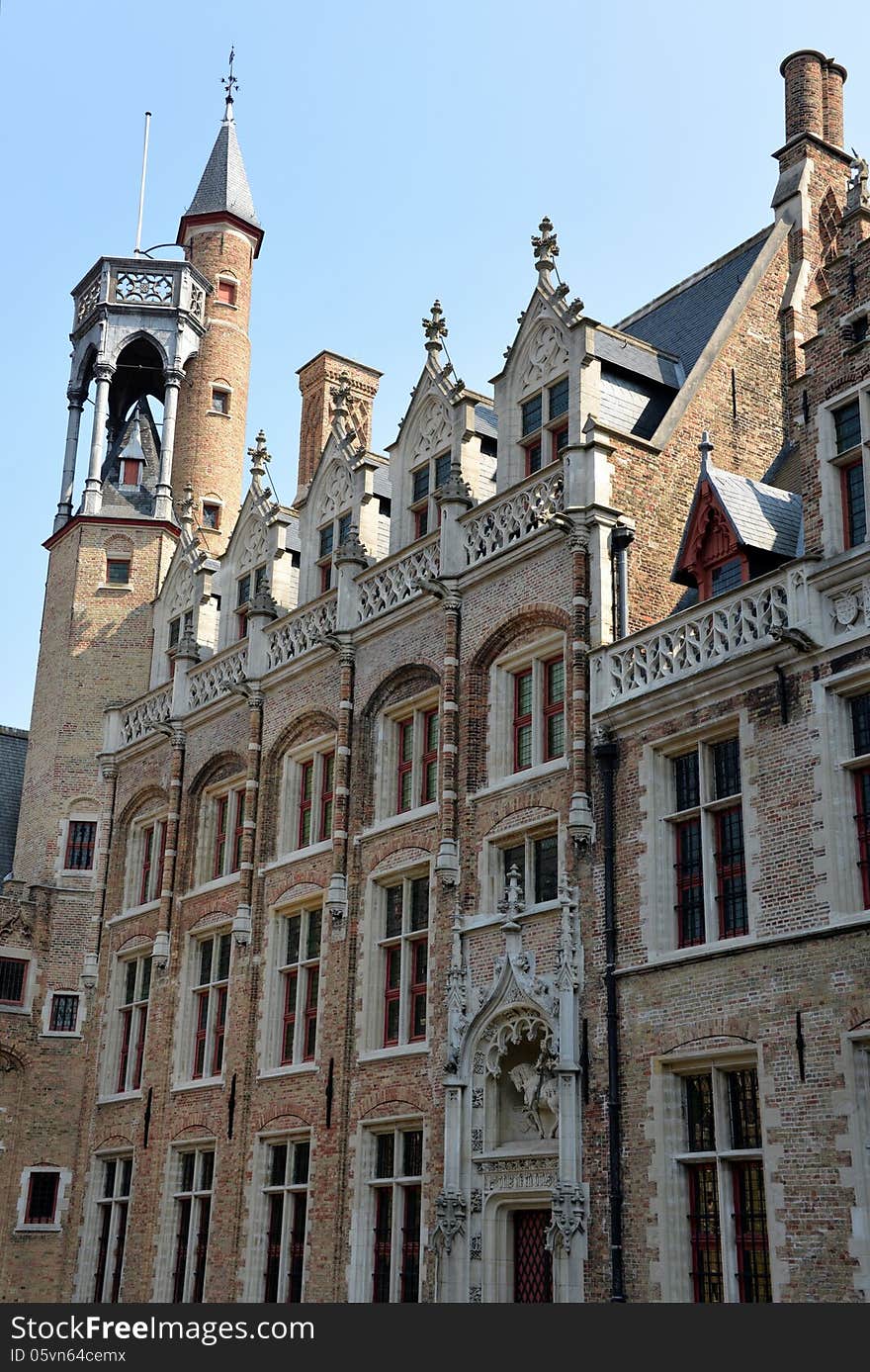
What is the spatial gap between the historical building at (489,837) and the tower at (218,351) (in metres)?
2.48

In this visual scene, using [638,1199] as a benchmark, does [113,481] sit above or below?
above

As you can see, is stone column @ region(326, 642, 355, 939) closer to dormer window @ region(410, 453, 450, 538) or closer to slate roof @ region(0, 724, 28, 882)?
dormer window @ region(410, 453, 450, 538)

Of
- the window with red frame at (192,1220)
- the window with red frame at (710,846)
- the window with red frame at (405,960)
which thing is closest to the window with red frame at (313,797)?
the window with red frame at (405,960)

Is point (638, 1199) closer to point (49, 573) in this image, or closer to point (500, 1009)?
point (500, 1009)

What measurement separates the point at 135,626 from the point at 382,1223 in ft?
50.7

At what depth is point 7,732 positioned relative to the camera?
119 ft

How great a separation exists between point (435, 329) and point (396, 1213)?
1373cm

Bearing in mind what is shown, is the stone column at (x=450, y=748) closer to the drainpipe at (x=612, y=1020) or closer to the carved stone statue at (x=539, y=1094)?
the drainpipe at (x=612, y=1020)

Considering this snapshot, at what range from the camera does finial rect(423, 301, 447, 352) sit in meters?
26.4

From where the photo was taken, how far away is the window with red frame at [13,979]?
30.5 meters

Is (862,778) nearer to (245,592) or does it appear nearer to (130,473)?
(245,592)

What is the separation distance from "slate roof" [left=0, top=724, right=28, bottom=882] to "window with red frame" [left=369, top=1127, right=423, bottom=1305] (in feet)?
45.8

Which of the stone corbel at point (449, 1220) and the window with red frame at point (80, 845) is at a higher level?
the window with red frame at point (80, 845)
